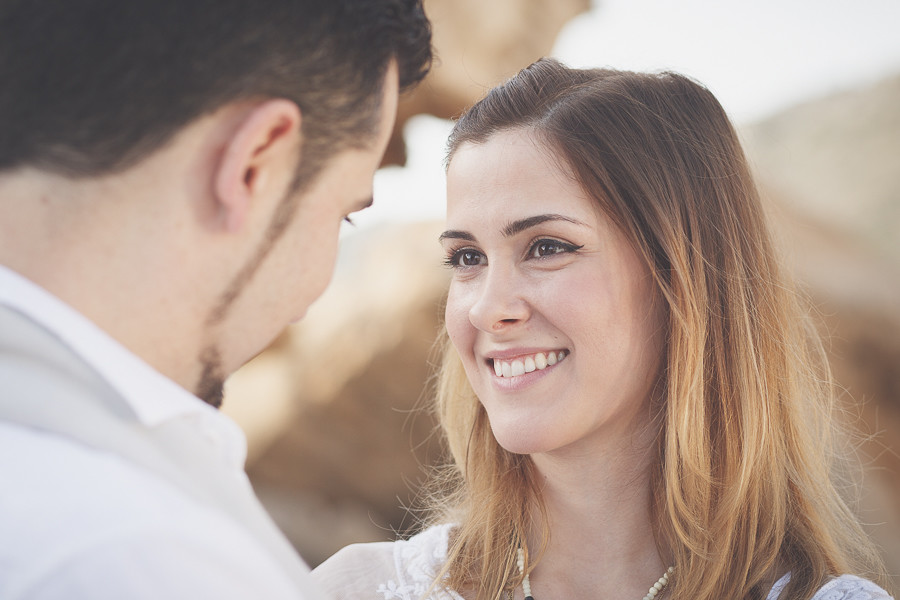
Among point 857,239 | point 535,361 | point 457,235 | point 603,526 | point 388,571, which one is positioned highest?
point 857,239

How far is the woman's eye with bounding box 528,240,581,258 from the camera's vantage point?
194 centimetres

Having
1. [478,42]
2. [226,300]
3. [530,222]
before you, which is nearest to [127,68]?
[226,300]

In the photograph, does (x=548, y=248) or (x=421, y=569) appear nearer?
(x=548, y=248)

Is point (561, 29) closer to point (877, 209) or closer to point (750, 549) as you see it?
point (877, 209)

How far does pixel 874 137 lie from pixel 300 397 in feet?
16.9

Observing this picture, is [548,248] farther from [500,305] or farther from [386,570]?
[386,570]

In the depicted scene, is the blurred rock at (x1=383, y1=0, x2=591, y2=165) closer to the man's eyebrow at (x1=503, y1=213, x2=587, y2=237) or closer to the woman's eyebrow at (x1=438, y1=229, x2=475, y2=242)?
the woman's eyebrow at (x1=438, y1=229, x2=475, y2=242)

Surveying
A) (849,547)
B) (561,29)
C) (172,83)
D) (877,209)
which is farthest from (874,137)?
(172,83)

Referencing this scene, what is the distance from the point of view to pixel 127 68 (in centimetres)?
93

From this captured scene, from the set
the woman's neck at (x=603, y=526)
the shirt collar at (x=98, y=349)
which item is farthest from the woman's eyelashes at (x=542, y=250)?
the shirt collar at (x=98, y=349)

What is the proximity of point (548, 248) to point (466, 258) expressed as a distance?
0.26 m

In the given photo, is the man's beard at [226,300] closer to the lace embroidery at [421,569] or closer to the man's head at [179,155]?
the man's head at [179,155]

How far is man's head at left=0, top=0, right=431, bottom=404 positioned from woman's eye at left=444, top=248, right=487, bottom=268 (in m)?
1.01

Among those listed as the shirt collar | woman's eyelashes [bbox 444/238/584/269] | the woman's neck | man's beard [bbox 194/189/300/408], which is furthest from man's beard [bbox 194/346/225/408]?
the woman's neck
